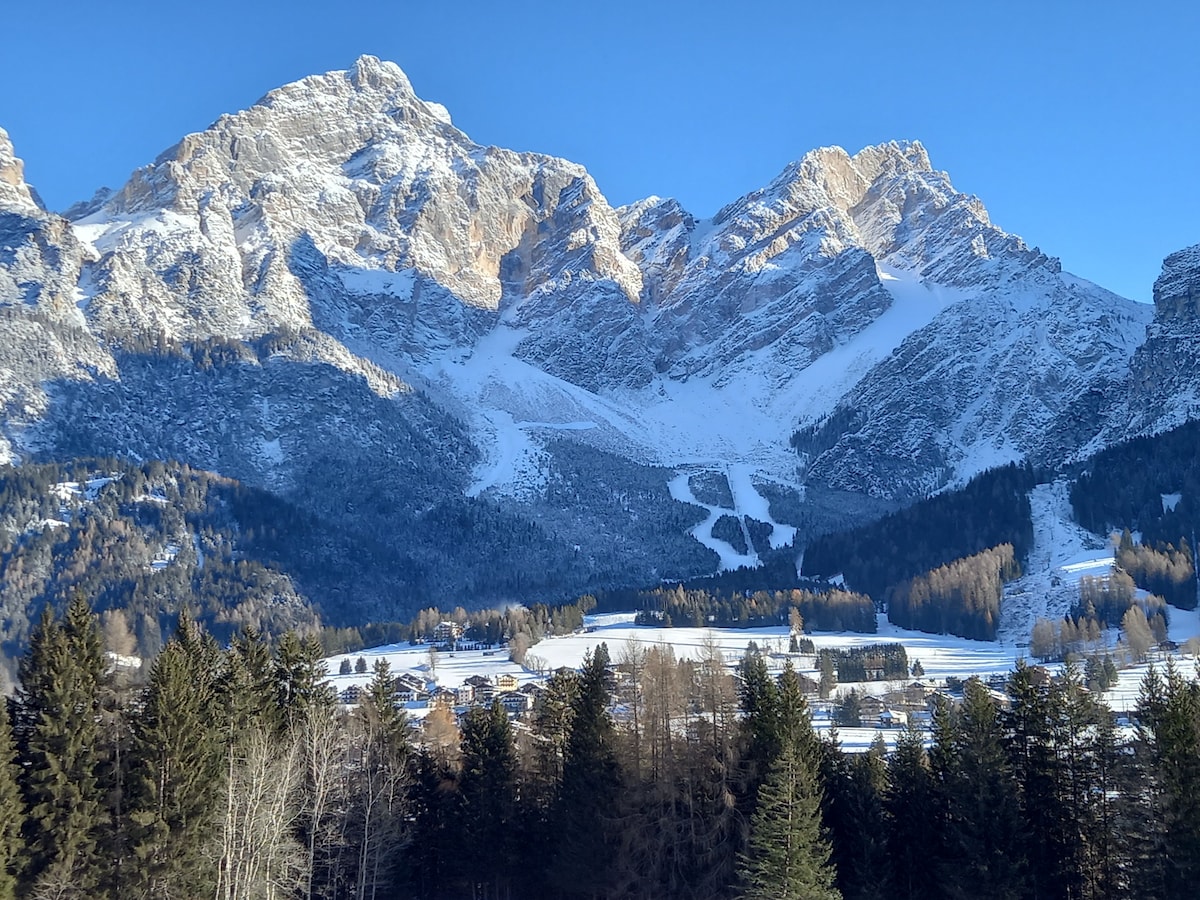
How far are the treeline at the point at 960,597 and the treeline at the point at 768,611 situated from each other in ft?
20.4

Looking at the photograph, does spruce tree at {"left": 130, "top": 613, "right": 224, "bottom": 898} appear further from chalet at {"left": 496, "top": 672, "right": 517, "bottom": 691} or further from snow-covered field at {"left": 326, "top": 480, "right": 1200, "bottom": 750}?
snow-covered field at {"left": 326, "top": 480, "right": 1200, "bottom": 750}

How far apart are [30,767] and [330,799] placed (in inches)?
523

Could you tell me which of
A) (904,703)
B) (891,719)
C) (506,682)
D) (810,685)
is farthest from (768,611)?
(891,719)

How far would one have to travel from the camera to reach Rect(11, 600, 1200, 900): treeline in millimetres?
45500

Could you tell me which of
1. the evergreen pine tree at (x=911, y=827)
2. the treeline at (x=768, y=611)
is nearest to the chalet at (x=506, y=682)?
the treeline at (x=768, y=611)

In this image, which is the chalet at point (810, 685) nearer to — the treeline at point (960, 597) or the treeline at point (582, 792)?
the treeline at point (582, 792)

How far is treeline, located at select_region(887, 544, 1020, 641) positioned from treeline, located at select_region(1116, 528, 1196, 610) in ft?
59.4

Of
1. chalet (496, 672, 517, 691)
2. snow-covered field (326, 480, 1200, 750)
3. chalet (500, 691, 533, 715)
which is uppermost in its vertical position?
snow-covered field (326, 480, 1200, 750)

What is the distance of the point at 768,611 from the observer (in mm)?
184750

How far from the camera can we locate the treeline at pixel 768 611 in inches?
7037

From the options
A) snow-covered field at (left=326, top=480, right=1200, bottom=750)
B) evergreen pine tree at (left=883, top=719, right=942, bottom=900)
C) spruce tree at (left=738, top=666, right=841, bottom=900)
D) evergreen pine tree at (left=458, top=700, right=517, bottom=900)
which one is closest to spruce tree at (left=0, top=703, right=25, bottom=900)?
evergreen pine tree at (left=458, top=700, right=517, bottom=900)

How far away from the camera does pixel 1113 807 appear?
49.2 meters

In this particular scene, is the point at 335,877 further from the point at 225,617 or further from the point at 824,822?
the point at 225,617

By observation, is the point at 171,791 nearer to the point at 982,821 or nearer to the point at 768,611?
the point at 982,821
